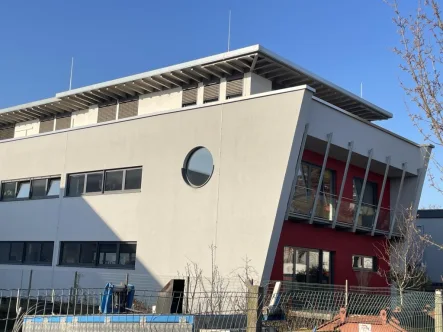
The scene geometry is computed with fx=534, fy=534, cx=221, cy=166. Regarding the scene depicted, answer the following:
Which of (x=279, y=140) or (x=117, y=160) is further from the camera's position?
(x=117, y=160)

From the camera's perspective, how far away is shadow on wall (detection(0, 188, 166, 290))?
1848cm

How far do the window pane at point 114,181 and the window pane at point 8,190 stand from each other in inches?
220

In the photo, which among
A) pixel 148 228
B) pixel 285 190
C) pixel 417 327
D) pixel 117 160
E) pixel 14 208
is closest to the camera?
pixel 417 327

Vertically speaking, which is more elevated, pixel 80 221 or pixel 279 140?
pixel 279 140

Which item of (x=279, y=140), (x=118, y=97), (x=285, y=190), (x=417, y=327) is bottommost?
(x=417, y=327)

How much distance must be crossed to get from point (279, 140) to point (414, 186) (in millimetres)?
9497

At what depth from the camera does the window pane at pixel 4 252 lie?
2239 cm

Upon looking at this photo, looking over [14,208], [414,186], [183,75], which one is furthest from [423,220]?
[14,208]

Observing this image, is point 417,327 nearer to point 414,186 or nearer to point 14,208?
point 414,186

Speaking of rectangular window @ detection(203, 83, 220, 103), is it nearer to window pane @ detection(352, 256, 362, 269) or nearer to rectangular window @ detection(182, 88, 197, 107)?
rectangular window @ detection(182, 88, 197, 107)

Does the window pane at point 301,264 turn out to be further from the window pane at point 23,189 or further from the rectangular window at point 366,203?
the window pane at point 23,189

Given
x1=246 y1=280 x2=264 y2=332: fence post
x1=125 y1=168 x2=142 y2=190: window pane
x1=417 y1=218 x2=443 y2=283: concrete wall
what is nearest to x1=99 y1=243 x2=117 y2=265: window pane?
x1=125 y1=168 x2=142 y2=190: window pane

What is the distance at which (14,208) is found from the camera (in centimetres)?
2245

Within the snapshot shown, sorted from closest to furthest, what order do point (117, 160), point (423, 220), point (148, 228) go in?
point (148, 228)
point (117, 160)
point (423, 220)
